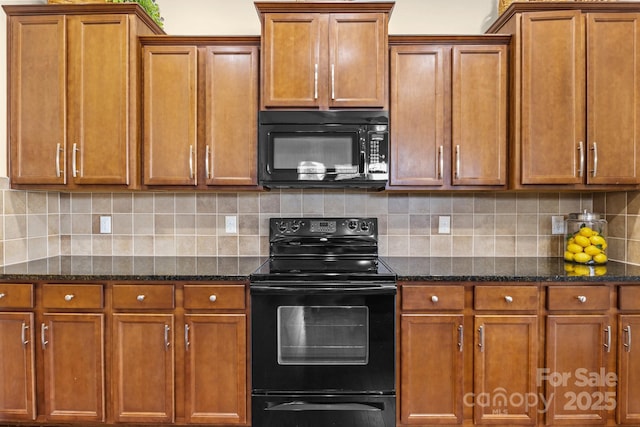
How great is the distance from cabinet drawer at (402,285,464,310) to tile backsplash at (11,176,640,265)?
66 cm

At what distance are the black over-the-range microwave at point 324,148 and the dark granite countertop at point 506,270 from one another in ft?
1.84

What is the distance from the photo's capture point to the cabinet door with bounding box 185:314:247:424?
6.90 ft

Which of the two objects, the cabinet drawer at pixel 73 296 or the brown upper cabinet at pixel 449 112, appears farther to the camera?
the brown upper cabinet at pixel 449 112

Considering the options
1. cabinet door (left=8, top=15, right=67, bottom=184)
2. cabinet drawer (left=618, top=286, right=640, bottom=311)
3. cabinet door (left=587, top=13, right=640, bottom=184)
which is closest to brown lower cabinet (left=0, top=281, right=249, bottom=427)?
cabinet door (left=8, top=15, right=67, bottom=184)

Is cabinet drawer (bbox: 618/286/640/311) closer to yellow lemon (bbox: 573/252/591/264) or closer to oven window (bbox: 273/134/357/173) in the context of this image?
yellow lemon (bbox: 573/252/591/264)

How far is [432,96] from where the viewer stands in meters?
2.37

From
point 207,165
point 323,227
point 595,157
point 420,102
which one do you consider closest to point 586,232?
point 595,157

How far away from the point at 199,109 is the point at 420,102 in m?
1.30

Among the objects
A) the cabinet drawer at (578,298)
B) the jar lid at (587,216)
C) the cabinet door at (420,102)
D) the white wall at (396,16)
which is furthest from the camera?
the white wall at (396,16)

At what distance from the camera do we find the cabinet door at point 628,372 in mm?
2078

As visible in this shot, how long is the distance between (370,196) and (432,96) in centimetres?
75

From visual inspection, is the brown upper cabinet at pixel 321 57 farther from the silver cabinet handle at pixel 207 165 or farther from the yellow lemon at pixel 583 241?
the yellow lemon at pixel 583 241

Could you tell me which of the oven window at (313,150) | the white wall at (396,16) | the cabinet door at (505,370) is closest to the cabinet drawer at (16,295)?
the oven window at (313,150)

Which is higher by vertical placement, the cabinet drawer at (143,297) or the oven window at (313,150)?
the oven window at (313,150)
